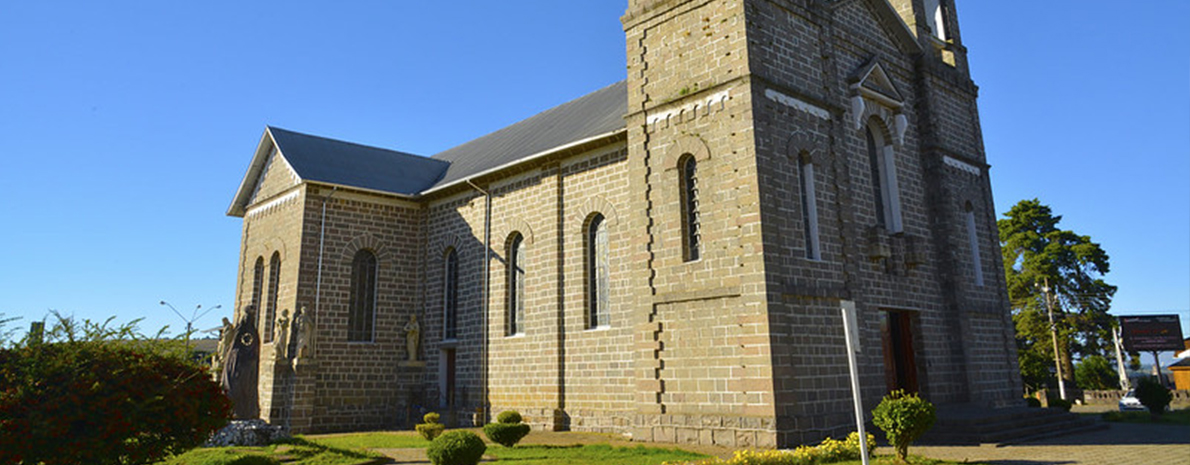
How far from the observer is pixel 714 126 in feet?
51.9

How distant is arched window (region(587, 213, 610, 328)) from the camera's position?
62.5ft

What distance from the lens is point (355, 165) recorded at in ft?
84.1

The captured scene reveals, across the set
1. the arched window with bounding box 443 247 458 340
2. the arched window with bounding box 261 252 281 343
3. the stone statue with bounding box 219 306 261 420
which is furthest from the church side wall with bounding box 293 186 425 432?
the arched window with bounding box 261 252 281 343

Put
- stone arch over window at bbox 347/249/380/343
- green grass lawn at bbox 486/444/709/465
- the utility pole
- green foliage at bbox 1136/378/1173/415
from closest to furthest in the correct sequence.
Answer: green grass lawn at bbox 486/444/709/465, green foliage at bbox 1136/378/1173/415, stone arch over window at bbox 347/249/380/343, the utility pole

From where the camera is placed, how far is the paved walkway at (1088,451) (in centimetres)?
1195

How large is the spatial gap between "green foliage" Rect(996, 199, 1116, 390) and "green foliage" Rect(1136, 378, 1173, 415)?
20.7 meters

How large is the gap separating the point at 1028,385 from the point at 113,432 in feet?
142

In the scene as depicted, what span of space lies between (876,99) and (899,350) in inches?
242

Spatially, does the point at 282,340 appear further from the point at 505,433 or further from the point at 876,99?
the point at 876,99

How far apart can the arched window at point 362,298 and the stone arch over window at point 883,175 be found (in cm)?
1497

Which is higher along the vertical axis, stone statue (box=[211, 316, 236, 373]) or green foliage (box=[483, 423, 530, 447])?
stone statue (box=[211, 316, 236, 373])

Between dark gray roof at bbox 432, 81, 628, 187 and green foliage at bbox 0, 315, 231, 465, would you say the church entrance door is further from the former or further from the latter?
green foliage at bbox 0, 315, 231, 465

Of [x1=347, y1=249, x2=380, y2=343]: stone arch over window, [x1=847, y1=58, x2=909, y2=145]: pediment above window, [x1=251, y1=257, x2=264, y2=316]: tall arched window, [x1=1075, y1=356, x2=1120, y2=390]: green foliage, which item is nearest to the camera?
[x1=847, y1=58, x2=909, y2=145]: pediment above window

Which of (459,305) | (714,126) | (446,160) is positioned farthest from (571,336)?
(446,160)
